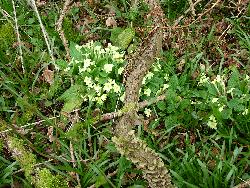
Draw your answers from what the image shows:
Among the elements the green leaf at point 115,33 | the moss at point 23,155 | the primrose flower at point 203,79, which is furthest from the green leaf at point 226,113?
the moss at point 23,155

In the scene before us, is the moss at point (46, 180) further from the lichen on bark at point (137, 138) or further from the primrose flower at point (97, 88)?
the primrose flower at point (97, 88)

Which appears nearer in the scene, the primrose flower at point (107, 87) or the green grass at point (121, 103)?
the green grass at point (121, 103)

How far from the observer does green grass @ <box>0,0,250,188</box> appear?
9.96 ft

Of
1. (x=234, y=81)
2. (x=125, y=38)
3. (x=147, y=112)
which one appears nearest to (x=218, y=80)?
(x=234, y=81)

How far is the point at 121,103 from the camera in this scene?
3.47 meters

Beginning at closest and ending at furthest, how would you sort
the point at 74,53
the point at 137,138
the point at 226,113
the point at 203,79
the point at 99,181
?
the point at 137,138
the point at 99,181
the point at 226,113
the point at 203,79
the point at 74,53

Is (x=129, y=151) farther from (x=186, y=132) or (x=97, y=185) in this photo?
(x=186, y=132)

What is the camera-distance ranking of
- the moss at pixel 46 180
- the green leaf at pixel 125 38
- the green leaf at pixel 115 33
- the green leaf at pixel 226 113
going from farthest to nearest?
1. the green leaf at pixel 115 33
2. the green leaf at pixel 125 38
3. the green leaf at pixel 226 113
4. the moss at pixel 46 180

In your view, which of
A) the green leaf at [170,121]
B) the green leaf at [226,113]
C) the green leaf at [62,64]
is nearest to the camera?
the green leaf at [226,113]

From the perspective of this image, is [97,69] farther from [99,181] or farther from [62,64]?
[99,181]

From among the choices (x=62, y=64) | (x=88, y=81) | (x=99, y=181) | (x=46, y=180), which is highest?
(x=62, y=64)

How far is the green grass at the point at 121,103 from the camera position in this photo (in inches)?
120

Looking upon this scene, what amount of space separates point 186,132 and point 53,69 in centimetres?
133

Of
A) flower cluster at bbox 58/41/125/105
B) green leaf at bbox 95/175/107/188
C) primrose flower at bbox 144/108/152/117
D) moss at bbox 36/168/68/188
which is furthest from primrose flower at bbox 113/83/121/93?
moss at bbox 36/168/68/188
